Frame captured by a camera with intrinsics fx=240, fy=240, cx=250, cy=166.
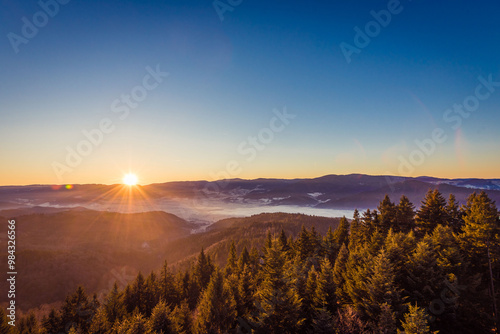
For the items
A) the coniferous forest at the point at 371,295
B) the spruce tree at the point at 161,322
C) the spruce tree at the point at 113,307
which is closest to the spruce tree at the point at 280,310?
the coniferous forest at the point at 371,295

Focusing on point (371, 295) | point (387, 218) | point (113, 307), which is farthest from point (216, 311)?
point (387, 218)

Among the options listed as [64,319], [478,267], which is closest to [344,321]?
[478,267]

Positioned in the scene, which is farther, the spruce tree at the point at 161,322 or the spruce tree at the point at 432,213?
the spruce tree at the point at 432,213

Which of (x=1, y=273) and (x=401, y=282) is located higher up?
(x=401, y=282)

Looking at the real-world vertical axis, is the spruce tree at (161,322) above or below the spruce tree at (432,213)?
below

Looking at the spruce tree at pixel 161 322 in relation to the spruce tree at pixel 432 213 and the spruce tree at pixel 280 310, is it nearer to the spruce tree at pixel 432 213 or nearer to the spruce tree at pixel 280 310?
the spruce tree at pixel 280 310

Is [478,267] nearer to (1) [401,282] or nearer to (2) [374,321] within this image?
(1) [401,282]

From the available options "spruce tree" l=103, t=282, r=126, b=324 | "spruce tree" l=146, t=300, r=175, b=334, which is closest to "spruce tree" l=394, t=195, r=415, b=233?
"spruce tree" l=146, t=300, r=175, b=334

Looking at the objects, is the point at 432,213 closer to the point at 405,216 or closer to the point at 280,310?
the point at 405,216

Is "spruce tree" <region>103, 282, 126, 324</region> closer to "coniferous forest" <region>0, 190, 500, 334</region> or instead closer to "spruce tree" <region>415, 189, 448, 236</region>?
"coniferous forest" <region>0, 190, 500, 334</region>

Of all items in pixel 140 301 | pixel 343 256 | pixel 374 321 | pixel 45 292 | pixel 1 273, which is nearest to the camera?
pixel 374 321

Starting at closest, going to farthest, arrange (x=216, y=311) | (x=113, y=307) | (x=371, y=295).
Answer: (x=371, y=295) < (x=216, y=311) < (x=113, y=307)
